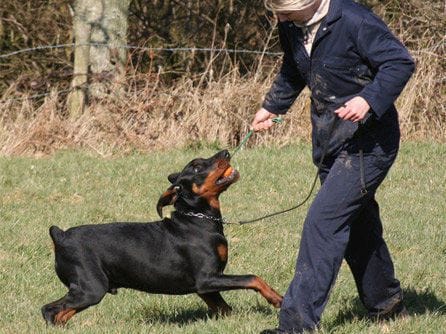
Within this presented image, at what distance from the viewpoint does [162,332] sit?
5.80m

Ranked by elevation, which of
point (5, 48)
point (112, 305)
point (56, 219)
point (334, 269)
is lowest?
point (5, 48)

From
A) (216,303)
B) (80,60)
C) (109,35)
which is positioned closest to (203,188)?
(216,303)

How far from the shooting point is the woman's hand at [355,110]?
5051mm

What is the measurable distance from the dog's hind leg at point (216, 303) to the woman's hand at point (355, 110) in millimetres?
1804

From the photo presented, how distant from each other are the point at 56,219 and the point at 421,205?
3.53 m

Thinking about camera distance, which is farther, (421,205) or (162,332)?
(421,205)

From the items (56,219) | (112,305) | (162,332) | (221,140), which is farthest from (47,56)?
(162,332)

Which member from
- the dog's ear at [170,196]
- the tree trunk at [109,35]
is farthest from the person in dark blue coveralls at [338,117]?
the tree trunk at [109,35]

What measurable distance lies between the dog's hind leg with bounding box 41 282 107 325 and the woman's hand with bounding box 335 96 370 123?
1996mm

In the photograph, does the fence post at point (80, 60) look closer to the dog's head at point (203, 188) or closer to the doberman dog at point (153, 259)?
the dog's head at point (203, 188)

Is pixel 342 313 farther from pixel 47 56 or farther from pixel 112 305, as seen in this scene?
pixel 47 56

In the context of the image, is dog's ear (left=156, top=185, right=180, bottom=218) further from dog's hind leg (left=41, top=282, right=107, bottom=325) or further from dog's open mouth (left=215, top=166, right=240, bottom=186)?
dog's hind leg (left=41, top=282, right=107, bottom=325)

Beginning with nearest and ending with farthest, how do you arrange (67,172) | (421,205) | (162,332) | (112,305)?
(162,332)
(112,305)
(421,205)
(67,172)

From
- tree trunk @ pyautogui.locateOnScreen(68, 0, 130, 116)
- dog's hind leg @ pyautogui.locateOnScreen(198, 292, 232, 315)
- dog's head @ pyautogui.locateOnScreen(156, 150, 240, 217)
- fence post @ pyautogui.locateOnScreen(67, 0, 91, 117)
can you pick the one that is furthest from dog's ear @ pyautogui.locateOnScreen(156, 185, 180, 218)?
tree trunk @ pyautogui.locateOnScreen(68, 0, 130, 116)
